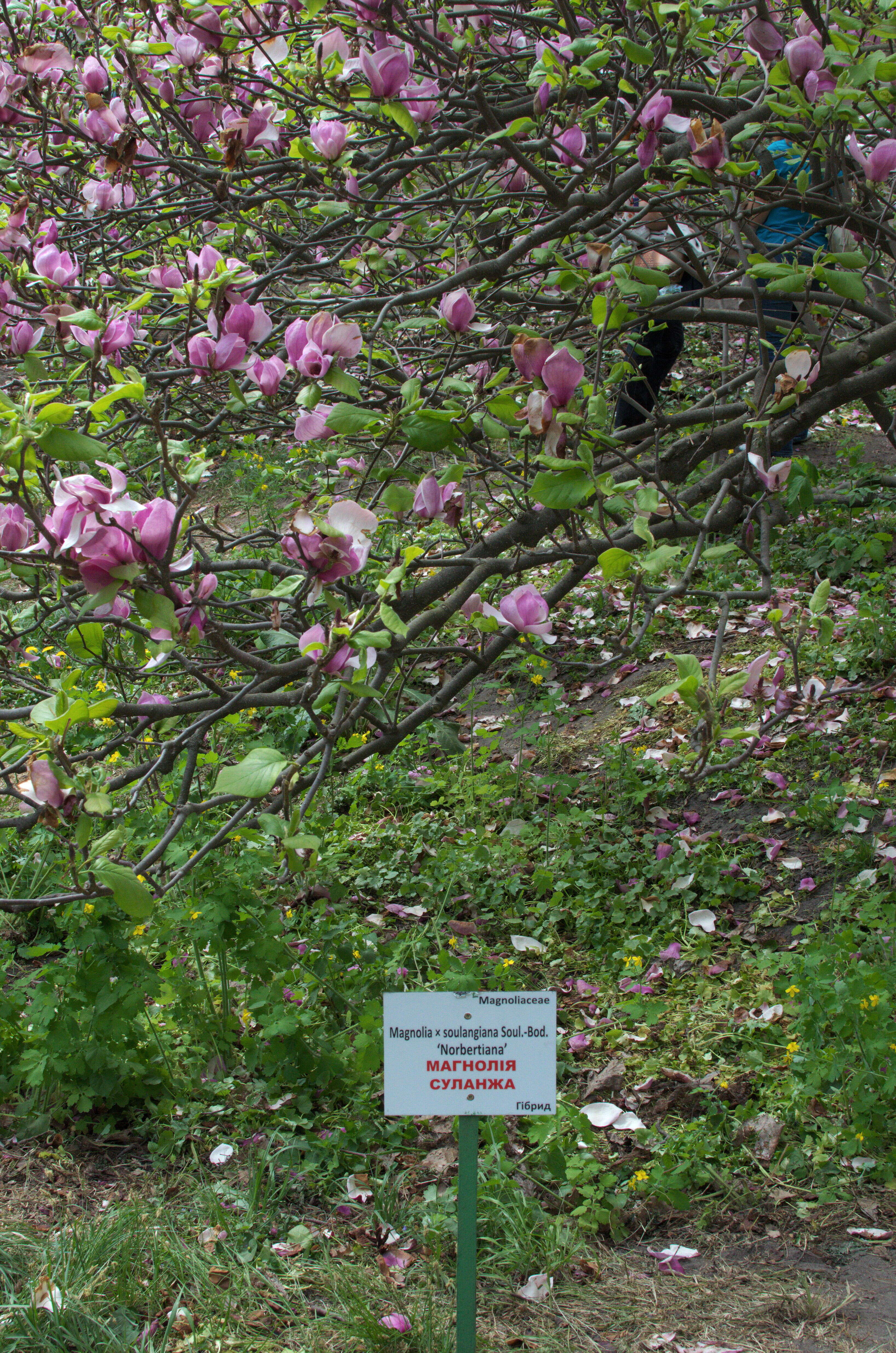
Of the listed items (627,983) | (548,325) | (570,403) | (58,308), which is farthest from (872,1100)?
(548,325)

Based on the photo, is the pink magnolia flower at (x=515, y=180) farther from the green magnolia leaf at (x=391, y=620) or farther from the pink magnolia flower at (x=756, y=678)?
the green magnolia leaf at (x=391, y=620)

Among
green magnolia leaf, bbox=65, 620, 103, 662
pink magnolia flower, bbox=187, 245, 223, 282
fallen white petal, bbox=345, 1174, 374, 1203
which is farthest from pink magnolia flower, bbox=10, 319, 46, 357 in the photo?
fallen white petal, bbox=345, 1174, 374, 1203

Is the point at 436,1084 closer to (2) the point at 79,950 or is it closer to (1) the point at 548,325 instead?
(2) the point at 79,950

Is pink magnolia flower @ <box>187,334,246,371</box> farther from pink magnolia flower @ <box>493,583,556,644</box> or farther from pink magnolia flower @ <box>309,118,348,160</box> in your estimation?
pink magnolia flower @ <box>493,583,556,644</box>

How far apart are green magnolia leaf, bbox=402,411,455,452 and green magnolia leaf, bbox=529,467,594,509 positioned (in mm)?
130

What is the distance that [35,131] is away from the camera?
251 centimetres

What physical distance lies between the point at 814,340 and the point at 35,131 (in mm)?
1869

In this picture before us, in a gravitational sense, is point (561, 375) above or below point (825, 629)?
above

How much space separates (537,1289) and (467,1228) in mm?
385

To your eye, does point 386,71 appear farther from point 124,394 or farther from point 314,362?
point 124,394

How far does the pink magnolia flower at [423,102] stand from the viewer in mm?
1838

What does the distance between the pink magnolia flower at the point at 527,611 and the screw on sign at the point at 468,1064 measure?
0.51 metres

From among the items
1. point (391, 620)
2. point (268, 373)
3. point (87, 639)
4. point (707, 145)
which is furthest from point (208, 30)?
point (391, 620)

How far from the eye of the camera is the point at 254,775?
107 cm
